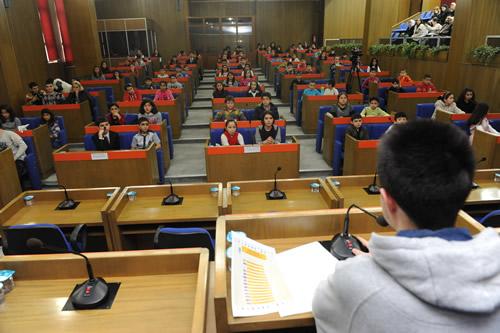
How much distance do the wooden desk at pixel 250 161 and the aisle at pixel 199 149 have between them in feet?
2.94

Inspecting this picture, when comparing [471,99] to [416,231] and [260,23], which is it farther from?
[260,23]

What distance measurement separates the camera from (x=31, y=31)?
28.3 feet

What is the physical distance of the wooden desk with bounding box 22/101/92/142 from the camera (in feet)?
20.7

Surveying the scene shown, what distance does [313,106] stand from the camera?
6684 millimetres

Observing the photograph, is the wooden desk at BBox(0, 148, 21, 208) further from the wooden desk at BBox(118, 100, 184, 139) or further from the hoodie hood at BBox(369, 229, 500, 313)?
the hoodie hood at BBox(369, 229, 500, 313)

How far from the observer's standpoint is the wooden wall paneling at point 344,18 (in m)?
15.0

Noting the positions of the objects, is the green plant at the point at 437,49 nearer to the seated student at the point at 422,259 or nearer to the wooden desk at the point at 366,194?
the wooden desk at the point at 366,194

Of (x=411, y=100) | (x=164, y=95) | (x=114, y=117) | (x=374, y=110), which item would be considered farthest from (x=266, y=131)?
(x=411, y=100)

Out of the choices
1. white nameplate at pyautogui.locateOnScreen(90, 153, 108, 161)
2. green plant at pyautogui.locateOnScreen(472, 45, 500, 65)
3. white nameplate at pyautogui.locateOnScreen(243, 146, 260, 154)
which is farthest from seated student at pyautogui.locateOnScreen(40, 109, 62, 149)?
green plant at pyautogui.locateOnScreen(472, 45, 500, 65)

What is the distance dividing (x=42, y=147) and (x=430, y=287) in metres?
5.74

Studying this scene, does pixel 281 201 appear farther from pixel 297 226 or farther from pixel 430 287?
pixel 430 287

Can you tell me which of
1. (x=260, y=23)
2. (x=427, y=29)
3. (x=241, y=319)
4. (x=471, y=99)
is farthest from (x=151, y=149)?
(x=260, y=23)

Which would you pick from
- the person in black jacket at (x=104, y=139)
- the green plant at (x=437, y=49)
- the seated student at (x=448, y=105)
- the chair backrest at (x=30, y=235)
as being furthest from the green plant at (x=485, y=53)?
the chair backrest at (x=30, y=235)

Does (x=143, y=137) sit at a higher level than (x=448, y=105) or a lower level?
lower
